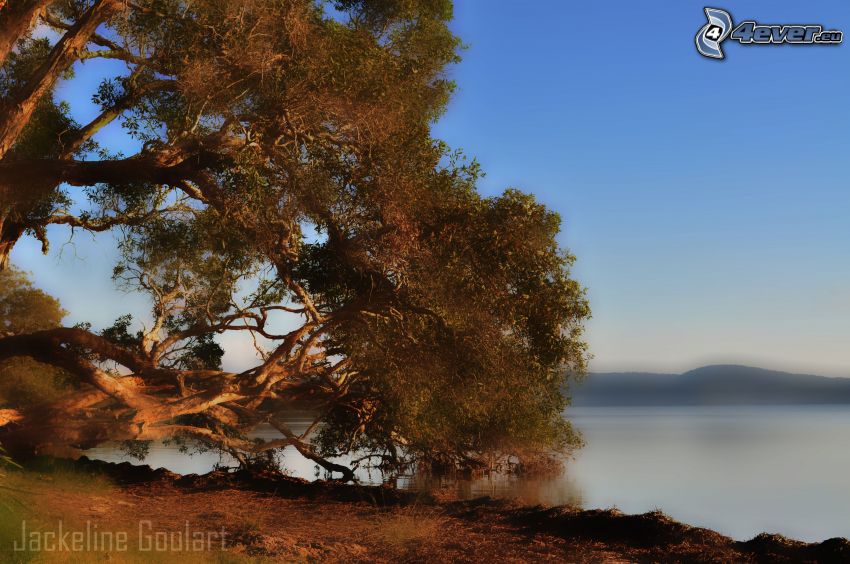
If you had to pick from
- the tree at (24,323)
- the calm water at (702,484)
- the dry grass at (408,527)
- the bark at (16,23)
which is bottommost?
the calm water at (702,484)

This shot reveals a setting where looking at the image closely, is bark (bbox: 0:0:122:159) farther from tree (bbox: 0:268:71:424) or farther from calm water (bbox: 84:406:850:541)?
tree (bbox: 0:268:71:424)

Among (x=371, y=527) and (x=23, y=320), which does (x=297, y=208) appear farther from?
(x=23, y=320)

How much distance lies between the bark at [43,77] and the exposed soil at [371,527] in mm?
6601

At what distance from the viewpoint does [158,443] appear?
2050 inches

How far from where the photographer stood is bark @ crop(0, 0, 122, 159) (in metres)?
15.2

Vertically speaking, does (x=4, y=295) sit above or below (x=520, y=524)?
above

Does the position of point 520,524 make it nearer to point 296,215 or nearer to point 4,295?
point 296,215

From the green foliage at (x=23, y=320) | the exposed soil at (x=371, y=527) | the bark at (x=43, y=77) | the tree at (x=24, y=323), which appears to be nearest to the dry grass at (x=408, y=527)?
the exposed soil at (x=371, y=527)

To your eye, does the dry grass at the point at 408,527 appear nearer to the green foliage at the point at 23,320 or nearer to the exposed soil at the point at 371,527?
the exposed soil at the point at 371,527

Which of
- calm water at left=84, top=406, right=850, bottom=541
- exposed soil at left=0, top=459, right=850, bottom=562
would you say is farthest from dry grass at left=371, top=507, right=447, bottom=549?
calm water at left=84, top=406, right=850, bottom=541

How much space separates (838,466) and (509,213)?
38198 mm

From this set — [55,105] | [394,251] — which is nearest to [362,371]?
[394,251]

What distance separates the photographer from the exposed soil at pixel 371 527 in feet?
41.4

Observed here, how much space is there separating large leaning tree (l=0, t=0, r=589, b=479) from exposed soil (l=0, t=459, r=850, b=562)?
246 centimetres
